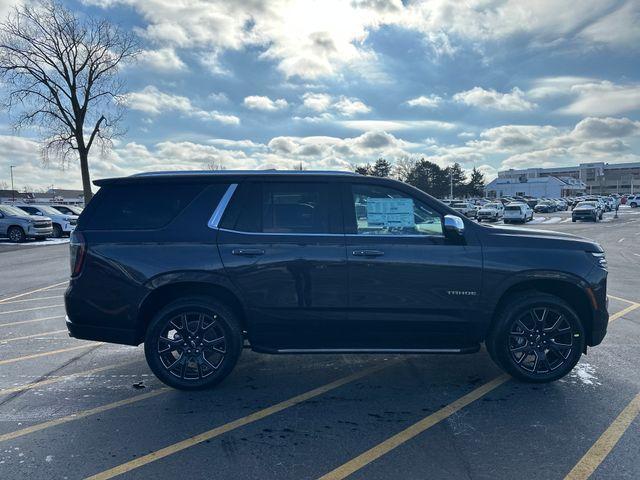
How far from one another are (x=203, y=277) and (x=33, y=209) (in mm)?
25270

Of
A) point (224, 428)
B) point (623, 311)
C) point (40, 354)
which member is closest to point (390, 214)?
point (224, 428)

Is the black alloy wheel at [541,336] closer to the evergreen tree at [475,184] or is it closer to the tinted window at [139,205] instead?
the tinted window at [139,205]

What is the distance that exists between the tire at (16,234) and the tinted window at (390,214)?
2227cm

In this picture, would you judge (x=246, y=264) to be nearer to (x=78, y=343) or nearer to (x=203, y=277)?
(x=203, y=277)

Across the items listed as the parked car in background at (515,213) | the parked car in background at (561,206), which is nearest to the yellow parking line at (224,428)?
the parked car in background at (515,213)

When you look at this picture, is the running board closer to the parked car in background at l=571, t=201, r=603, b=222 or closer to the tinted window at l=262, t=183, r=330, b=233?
the tinted window at l=262, t=183, r=330, b=233

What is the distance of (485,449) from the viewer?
3.31 m

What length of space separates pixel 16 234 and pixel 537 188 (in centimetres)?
11840

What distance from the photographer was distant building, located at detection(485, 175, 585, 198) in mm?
115250

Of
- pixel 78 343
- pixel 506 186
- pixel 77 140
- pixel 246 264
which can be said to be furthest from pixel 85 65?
pixel 506 186

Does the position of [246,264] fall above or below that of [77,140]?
below

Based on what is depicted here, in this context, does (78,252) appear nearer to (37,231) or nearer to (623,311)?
(623,311)

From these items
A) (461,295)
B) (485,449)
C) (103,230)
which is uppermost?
(103,230)

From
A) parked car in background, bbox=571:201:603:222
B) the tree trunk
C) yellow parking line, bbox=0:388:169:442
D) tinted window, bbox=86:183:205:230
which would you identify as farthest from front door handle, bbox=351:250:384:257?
parked car in background, bbox=571:201:603:222
